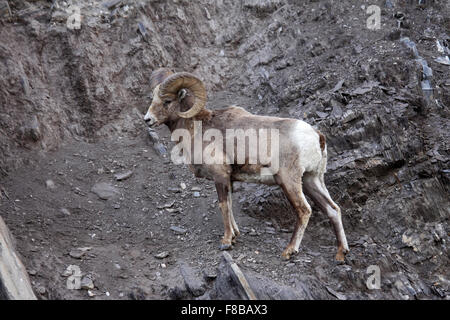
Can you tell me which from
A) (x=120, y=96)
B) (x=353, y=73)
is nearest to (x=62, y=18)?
(x=120, y=96)

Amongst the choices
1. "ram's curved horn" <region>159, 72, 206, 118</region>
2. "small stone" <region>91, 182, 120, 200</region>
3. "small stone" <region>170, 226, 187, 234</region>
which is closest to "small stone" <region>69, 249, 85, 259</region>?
"small stone" <region>170, 226, 187, 234</region>

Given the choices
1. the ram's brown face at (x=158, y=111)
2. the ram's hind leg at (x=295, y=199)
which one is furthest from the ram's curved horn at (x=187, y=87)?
the ram's hind leg at (x=295, y=199)

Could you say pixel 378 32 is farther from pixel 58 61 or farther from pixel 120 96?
pixel 58 61

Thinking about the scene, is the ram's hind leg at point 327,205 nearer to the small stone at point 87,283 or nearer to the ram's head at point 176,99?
the ram's head at point 176,99

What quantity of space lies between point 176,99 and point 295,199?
3252 millimetres

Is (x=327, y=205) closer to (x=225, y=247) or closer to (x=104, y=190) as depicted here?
(x=225, y=247)

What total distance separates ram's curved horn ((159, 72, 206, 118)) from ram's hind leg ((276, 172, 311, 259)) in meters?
2.23

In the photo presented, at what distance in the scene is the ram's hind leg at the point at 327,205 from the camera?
31.2 feet

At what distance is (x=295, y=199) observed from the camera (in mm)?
9297

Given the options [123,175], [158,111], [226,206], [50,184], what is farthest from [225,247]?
[50,184]

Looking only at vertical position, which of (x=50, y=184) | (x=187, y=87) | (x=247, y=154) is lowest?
(x=50, y=184)

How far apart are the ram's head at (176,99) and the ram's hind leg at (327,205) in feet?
8.74

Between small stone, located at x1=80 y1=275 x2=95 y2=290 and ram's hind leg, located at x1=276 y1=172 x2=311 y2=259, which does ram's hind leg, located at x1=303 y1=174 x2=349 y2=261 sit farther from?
small stone, located at x1=80 y1=275 x2=95 y2=290

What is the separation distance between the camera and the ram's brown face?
10.3 metres
